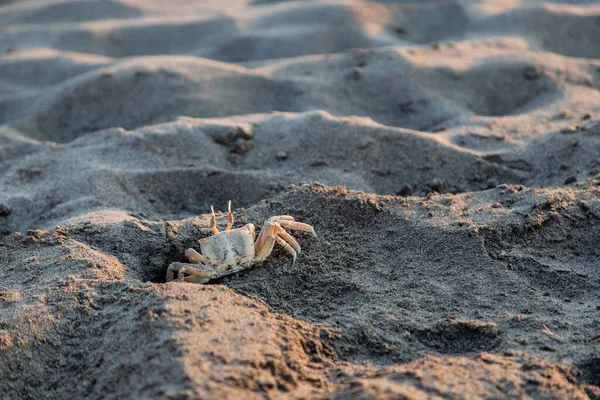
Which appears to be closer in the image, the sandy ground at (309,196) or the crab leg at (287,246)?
the sandy ground at (309,196)

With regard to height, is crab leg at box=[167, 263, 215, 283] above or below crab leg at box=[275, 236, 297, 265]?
below

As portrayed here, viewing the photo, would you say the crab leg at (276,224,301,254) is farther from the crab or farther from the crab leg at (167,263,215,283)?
the crab leg at (167,263,215,283)

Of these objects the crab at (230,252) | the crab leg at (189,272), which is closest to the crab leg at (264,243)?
the crab at (230,252)

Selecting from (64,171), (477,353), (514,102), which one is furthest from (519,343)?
(514,102)

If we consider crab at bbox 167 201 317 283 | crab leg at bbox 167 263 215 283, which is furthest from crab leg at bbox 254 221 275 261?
crab leg at bbox 167 263 215 283

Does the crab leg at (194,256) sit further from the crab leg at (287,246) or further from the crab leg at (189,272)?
the crab leg at (287,246)

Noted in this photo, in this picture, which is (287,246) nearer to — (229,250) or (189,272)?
(229,250)
